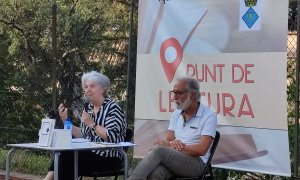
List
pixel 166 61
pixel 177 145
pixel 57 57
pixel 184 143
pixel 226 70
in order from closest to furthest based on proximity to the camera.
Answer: pixel 177 145
pixel 184 143
pixel 226 70
pixel 166 61
pixel 57 57

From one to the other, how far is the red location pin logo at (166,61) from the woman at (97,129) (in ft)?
3.04

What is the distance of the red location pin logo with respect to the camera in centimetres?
629

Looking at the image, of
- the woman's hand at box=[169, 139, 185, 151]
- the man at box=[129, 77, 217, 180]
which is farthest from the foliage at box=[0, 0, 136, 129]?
the woman's hand at box=[169, 139, 185, 151]

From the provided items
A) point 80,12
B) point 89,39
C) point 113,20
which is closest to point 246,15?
point 89,39

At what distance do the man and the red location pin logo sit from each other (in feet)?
3.14

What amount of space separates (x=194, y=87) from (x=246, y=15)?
3.27ft

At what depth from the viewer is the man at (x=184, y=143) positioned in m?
4.87

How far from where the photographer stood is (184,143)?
5195 mm

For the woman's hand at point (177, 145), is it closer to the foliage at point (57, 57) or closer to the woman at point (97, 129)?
the woman at point (97, 129)

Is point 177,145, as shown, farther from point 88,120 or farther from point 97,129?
point 88,120

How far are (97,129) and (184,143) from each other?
81 cm

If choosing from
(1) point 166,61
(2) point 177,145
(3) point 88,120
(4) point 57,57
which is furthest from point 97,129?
(4) point 57,57

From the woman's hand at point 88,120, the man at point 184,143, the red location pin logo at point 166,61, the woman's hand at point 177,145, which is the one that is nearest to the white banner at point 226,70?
the red location pin logo at point 166,61

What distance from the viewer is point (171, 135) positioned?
546 cm
